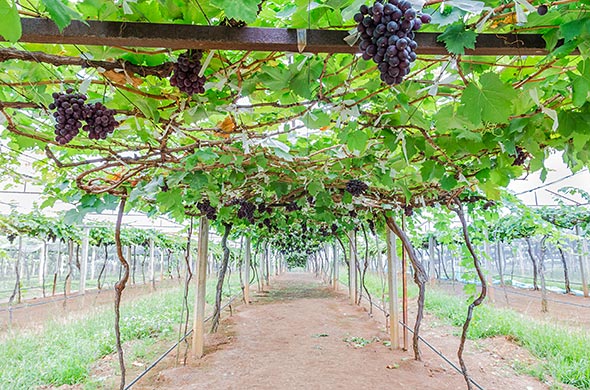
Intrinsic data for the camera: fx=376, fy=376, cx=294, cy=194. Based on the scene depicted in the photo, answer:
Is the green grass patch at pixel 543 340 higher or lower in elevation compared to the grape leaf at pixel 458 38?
lower

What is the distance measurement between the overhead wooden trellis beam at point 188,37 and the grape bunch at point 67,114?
33 cm

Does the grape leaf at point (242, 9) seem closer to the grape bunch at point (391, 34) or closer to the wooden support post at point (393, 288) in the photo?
the grape bunch at point (391, 34)

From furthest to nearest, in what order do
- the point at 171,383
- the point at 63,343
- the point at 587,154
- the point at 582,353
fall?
the point at 63,343 < the point at 582,353 < the point at 171,383 < the point at 587,154

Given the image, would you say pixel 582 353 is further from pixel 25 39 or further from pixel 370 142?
pixel 25 39

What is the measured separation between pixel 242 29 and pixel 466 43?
613 millimetres

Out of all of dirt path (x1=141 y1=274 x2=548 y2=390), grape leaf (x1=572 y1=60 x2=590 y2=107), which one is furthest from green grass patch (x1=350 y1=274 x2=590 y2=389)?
grape leaf (x1=572 y1=60 x2=590 y2=107)

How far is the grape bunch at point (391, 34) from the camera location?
2.68 feet

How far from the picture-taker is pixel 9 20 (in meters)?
0.81

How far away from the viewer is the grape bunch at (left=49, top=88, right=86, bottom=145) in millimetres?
1280

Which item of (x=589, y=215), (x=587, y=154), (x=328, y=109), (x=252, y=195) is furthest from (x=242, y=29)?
(x=589, y=215)

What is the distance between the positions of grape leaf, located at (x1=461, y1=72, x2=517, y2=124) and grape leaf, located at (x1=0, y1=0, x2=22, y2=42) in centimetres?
137

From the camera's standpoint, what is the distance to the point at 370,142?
2475 mm

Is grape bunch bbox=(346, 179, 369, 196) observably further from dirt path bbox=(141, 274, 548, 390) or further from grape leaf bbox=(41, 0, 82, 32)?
grape leaf bbox=(41, 0, 82, 32)

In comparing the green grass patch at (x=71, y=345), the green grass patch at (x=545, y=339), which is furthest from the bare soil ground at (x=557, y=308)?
the green grass patch at (x=71, y=345)
